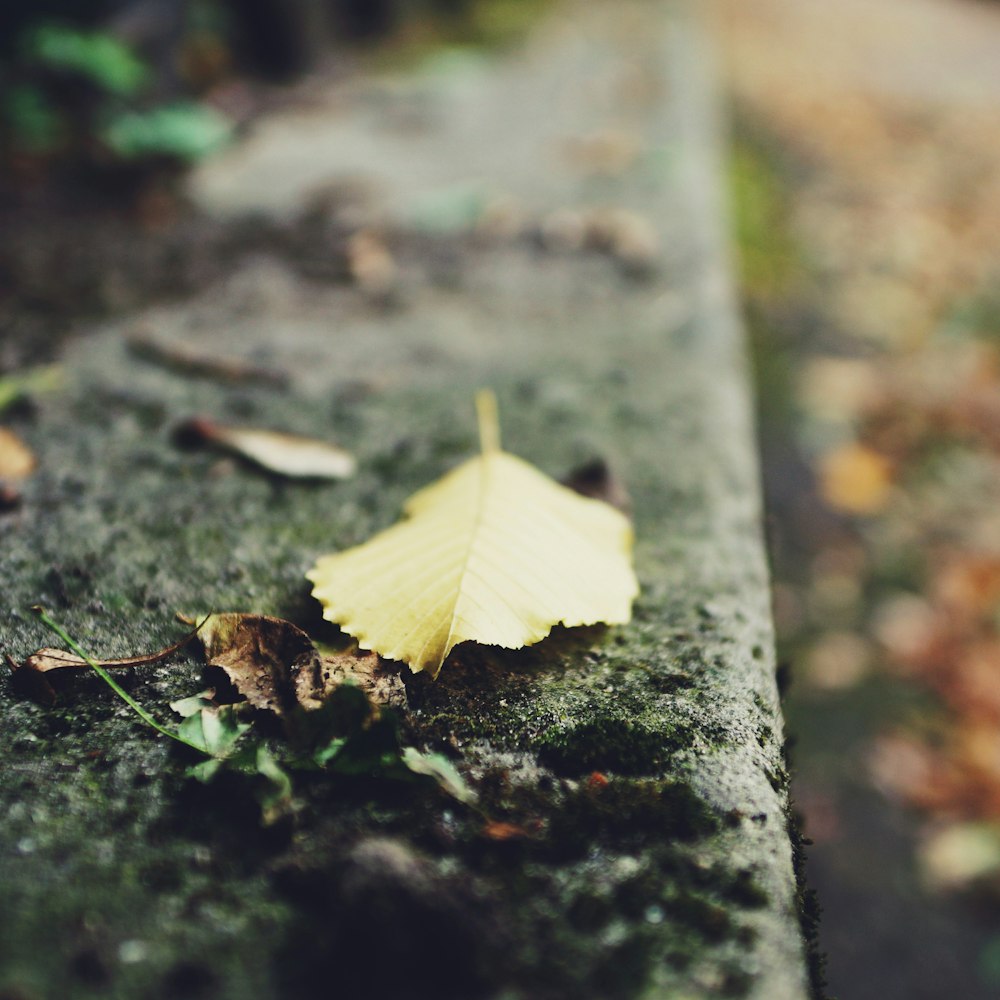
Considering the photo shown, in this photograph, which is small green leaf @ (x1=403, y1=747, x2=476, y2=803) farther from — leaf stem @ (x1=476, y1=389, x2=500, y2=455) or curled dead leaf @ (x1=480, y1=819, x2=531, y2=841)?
leaf stem @ (x1=476, y1=389, x2=500, y2=455)

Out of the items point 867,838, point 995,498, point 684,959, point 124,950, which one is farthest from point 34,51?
point 995,498

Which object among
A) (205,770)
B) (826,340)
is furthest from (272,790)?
(826,340)

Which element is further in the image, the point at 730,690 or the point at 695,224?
the point at 695,224

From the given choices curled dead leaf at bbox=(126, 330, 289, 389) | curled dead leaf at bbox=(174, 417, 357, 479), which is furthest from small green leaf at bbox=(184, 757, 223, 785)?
curled dead leaf at bbox=(126, 330, 289, 389)

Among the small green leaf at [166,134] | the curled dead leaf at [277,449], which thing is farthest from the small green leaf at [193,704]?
the small green leaf at [166,134]

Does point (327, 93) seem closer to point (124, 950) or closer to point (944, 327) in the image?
point (944, 327)
